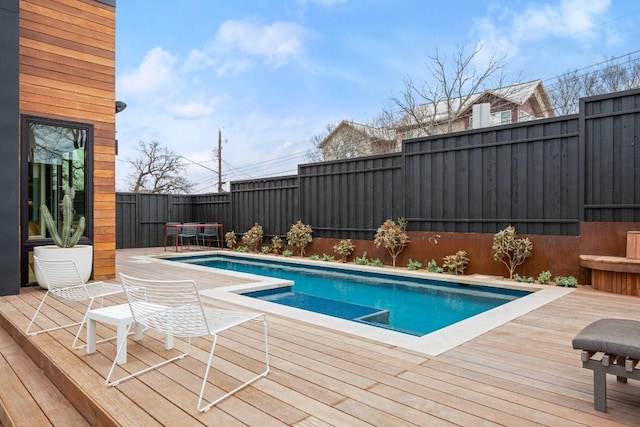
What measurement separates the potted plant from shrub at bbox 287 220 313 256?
4.86 m

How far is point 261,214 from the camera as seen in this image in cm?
1086

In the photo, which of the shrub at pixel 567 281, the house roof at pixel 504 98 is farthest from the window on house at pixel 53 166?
the house roof at pixel 504 98

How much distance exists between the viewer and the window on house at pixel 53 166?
5133 millimetres

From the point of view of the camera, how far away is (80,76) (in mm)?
5508

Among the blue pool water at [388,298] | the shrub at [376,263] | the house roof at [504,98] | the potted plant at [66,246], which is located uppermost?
the house roof at [504,98]

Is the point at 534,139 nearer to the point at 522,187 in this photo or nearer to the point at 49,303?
the point at 522,187

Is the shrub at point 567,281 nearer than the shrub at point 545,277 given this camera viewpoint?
Yes

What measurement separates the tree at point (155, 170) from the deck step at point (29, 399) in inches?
775

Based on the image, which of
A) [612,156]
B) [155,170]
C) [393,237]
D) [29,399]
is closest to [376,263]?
[393,237]

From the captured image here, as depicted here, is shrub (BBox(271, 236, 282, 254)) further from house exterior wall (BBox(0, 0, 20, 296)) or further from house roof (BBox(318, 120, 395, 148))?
house roof (BBox(318, 120, 395, 148))

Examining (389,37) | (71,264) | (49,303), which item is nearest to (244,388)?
(71,264)

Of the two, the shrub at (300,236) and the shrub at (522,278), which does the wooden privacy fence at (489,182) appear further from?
the shrub at (522,278)

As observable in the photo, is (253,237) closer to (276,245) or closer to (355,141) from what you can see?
(276,245)

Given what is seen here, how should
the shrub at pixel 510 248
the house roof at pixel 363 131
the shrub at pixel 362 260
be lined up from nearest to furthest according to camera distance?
1. the shrub at pixel 510 248
2. the shrub at pixel 362 260
3. the house roof at pixel 363 131
